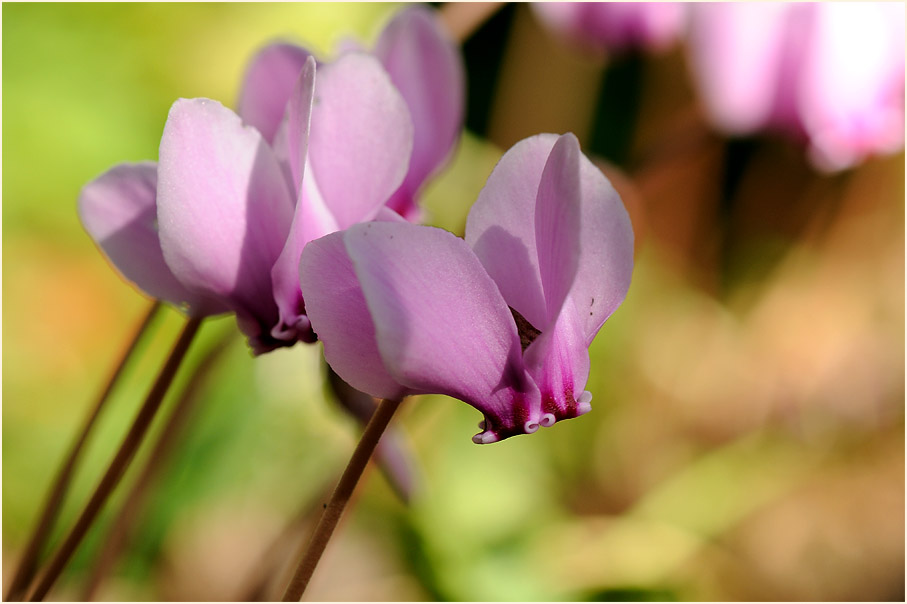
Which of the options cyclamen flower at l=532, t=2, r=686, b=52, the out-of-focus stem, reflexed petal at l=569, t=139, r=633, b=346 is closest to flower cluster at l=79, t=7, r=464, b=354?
reflexed petal at l=569, t=139, r=633, b=346

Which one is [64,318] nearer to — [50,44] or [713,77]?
[50,44]

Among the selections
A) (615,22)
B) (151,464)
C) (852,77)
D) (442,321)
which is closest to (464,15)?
(615,22)

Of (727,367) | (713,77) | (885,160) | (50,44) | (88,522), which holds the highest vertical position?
Result: (50,44)

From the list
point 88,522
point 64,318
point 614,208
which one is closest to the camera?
point 614,208

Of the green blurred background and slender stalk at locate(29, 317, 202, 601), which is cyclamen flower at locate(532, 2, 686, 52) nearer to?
the green blurred background

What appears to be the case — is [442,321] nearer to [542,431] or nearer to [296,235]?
[296,235]

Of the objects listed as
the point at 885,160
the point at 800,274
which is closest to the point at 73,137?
the point at 800,274

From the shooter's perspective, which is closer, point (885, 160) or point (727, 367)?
point (727, 367)
